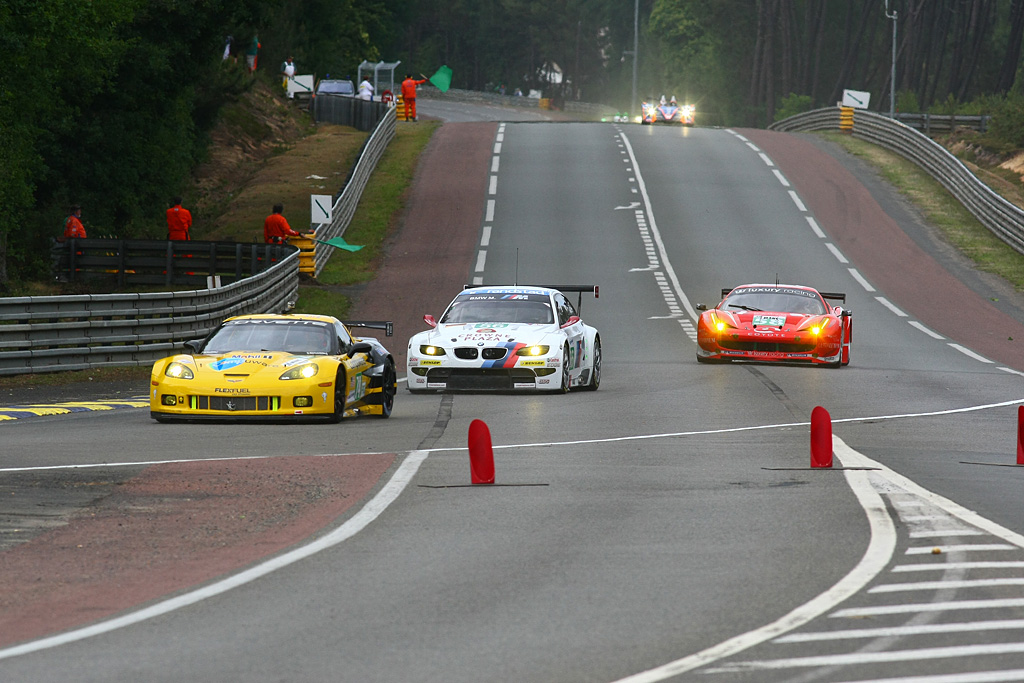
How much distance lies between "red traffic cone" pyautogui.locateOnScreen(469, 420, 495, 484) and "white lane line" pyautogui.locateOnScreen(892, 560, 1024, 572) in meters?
3.82

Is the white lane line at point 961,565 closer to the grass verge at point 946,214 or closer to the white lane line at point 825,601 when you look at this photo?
the white lane line at point 825,601

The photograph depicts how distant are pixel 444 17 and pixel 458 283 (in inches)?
5113

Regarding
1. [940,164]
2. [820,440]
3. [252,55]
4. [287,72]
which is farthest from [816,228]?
[252,55]

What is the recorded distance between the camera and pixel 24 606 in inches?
286

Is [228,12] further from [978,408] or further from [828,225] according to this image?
[978,408]

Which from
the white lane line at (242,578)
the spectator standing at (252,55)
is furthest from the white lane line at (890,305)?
the spectator standing at (252,55)

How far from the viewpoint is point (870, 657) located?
6035 millimetres

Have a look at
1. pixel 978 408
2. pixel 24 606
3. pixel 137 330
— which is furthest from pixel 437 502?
pixel 137 330

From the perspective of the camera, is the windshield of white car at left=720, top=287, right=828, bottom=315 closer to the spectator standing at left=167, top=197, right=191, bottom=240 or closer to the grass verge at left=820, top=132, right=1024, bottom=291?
the grass verge at left=820, top=132, right=1024, bottom=291

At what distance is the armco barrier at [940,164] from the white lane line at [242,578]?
1312 inches

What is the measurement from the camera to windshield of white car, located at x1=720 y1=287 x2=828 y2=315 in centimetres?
2406

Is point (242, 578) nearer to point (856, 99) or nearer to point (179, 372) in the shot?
point (179, 372)

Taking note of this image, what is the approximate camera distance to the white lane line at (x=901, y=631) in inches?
250

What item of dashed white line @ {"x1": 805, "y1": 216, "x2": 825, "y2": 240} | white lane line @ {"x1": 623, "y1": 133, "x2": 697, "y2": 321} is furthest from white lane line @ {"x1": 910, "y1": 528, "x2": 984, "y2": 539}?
dashed white line @ {"x1": 805, "y1": 216, "x2": 825, "y2": 240}
